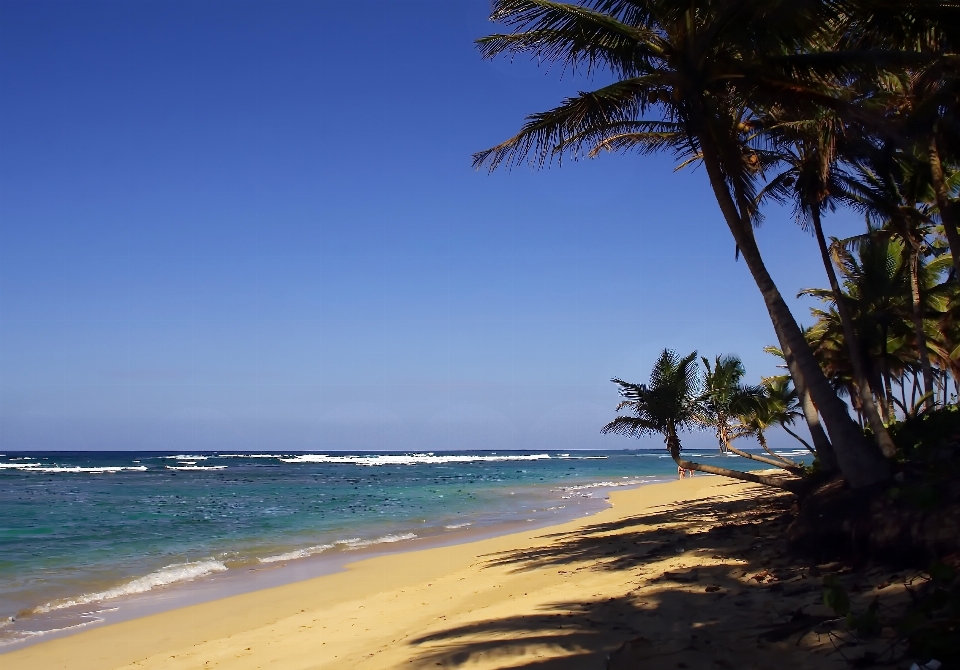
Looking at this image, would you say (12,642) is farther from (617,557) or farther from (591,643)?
(617,557)

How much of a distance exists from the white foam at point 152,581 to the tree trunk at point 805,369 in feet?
32.2

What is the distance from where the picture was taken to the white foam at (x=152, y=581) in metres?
9.85

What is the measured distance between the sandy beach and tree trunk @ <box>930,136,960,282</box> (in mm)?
4579

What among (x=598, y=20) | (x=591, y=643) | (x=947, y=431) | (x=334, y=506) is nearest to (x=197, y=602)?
(x=591, y=643)

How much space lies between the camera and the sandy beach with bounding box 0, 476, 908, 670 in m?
4.91

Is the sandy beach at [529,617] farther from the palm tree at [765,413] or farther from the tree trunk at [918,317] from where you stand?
the tree trunk at [918,317]

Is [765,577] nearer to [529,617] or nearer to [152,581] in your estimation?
[529,617]

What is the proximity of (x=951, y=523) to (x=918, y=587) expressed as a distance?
2.45ft

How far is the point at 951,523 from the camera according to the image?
214 inches

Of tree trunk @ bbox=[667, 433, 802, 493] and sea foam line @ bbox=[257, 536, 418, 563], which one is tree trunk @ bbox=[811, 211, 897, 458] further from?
sea foam line @ bbox=[257, 536, 418, 563]

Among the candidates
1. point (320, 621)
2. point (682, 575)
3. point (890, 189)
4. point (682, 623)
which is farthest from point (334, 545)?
point (890, 189)

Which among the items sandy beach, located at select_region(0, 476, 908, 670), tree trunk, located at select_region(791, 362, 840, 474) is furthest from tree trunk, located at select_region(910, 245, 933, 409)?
tree trunk, located at select_region(791, 362, 840, 474)

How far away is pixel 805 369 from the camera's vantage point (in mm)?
8062

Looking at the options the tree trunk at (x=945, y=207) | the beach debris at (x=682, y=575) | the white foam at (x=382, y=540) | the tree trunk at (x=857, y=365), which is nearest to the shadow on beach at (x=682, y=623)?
the beach debris at (x=682, y=575)
